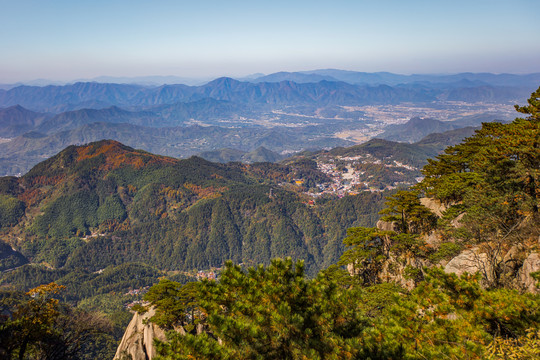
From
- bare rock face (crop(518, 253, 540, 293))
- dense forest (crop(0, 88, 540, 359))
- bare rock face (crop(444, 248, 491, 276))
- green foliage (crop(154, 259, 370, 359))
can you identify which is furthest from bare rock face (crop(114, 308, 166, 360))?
bare rock face (crop(518, 253, 540, 293))

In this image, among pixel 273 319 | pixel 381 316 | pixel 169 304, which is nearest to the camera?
pixel 273 319

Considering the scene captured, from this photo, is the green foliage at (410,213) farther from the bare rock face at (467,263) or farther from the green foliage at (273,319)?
the green foliage at (273,319)

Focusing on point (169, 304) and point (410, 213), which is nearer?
point (169, 304)

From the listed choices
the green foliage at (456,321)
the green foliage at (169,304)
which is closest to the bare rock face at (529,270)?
the green foliage at (456,321)

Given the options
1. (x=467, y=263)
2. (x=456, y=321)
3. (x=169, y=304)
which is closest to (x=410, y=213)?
(x=467, y=263)

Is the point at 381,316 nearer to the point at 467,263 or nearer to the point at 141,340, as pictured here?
the point at 467,263

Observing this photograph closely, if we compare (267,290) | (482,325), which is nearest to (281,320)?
(267,290)
